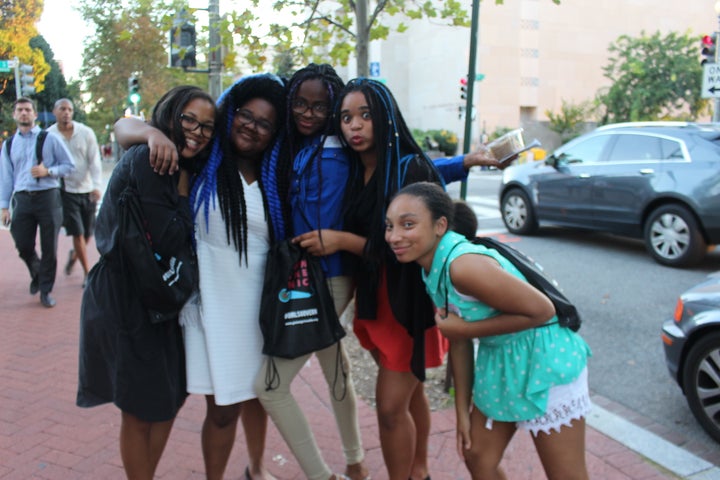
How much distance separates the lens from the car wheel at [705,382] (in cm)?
323

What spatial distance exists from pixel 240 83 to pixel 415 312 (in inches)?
45.6

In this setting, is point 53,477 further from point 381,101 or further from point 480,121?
point 480,121

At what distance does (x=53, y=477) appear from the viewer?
2.84m

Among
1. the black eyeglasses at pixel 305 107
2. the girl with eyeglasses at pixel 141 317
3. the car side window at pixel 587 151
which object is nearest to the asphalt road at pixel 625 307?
the car side window at pixel 587 151

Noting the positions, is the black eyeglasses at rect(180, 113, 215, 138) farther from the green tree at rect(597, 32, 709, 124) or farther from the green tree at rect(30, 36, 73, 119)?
the green tree at rect(597, 32, 709, 124)

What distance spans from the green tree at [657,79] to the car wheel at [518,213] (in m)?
17.0

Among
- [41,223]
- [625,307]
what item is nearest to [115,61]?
[41,223]

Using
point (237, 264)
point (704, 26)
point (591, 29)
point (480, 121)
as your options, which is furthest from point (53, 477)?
point (704, 26)

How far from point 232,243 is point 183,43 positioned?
703cm

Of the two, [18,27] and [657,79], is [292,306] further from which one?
[657,79]

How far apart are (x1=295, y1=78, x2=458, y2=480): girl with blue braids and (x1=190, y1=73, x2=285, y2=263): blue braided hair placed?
0.25 metres

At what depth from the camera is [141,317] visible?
2166 mm

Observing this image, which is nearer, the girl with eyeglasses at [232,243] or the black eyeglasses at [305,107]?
the girl with eyeglasses at [232,243]

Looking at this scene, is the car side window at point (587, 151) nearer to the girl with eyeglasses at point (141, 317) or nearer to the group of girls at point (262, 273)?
the group of girls at point (262, 273)
